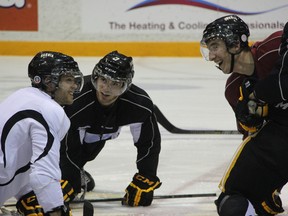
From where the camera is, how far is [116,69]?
318cm

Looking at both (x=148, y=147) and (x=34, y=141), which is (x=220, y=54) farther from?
(x=34, y=141)

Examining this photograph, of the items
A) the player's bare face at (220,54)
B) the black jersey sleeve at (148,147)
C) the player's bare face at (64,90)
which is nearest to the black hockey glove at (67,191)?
the black jersey sleeve at (148,147)

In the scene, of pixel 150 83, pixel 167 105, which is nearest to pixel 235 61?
pixel 167 105

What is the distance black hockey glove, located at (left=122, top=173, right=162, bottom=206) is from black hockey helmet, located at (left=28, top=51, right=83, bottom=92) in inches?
29.4

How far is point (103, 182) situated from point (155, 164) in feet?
1.29

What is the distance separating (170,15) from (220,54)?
6.32 m

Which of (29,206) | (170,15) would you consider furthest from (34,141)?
(170,15)

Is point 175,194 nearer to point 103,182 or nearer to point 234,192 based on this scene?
point 103,182

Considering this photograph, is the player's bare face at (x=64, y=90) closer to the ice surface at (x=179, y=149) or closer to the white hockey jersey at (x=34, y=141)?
the white hockey jersey at (x=34, y=141)

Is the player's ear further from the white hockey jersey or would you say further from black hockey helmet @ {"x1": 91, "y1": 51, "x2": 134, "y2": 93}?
the white hockey jersey

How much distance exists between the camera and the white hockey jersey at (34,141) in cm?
250

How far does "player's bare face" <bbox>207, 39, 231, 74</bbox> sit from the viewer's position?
2955 mm

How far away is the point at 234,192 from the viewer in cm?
286

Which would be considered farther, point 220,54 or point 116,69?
point 116,69
